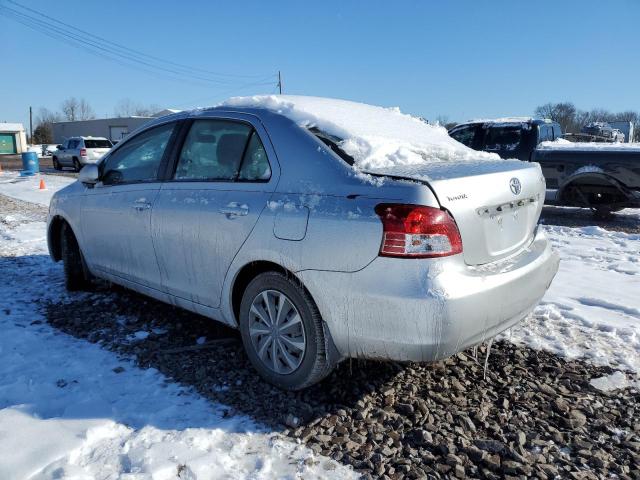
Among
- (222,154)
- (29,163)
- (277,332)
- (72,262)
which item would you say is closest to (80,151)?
(29,163)

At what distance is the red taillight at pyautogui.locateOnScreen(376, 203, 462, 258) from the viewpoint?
2348 millimetres

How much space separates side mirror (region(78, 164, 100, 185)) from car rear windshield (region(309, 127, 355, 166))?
2.25 meters

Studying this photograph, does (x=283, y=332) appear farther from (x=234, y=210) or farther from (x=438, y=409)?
(x=438, y=409)

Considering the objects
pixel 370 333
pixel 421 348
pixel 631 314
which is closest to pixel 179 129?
pixel 370 333

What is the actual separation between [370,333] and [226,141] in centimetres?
160

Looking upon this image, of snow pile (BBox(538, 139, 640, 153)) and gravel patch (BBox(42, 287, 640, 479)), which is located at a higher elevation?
snow pile (BBox(538, 139, 640, 153))

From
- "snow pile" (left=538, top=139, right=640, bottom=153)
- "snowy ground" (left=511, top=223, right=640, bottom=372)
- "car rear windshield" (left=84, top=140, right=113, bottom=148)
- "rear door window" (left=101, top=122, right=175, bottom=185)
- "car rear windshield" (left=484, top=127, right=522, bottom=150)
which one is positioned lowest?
"snowy ground" (left=511, top=223, right=640, bottom=372)

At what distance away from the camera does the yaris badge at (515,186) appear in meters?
2.79

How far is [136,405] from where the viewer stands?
2789 mm

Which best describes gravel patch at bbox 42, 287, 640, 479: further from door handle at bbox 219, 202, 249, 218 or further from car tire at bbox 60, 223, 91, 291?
car tire at bbox 60, 223, 91, 291

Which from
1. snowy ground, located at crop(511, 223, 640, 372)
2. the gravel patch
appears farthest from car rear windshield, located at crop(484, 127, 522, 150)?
the gravel patch

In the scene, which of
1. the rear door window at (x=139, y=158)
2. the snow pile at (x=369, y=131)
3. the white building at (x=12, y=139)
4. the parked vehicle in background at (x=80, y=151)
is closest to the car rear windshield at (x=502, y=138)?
the snow pile at (x=369, y=131)

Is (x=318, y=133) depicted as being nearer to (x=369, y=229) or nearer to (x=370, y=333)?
(x=369, y=229)

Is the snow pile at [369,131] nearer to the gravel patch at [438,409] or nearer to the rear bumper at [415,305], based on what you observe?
the rear bumper at [415,305]
